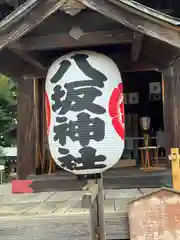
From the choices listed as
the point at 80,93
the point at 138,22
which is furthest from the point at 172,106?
the point at 80,93

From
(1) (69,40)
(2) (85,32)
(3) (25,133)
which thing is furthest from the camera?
(3) (25,133)

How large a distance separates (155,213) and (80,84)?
1455 mm

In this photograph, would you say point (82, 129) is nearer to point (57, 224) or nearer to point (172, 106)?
point (57, 224)

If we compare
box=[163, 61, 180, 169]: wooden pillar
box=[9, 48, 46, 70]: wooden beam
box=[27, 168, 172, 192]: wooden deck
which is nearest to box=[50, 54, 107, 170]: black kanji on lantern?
box=[9, 48, 46, 70]: wooden beam

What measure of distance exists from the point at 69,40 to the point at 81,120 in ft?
3.38

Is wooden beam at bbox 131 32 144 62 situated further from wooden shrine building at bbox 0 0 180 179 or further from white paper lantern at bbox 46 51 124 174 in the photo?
white paper lantern at bbox 46 51 124 174

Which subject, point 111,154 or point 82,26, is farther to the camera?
point 82,26

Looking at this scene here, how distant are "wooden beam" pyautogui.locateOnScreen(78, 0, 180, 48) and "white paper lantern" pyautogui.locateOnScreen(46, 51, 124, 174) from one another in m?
0.42

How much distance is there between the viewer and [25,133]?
5.65 metres

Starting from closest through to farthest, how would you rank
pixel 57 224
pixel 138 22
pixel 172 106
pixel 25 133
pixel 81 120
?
pixel 81 120 → pixel 138 22 → pixel 57 224 → pixel 172 106 → pixel 25 133

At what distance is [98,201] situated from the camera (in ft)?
10.4

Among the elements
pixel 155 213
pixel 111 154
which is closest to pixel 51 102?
pixel 111 154

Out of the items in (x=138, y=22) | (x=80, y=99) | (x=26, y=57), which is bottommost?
(x=80, y=99)

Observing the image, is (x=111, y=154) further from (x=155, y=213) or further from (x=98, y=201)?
(x=155, y=213)
